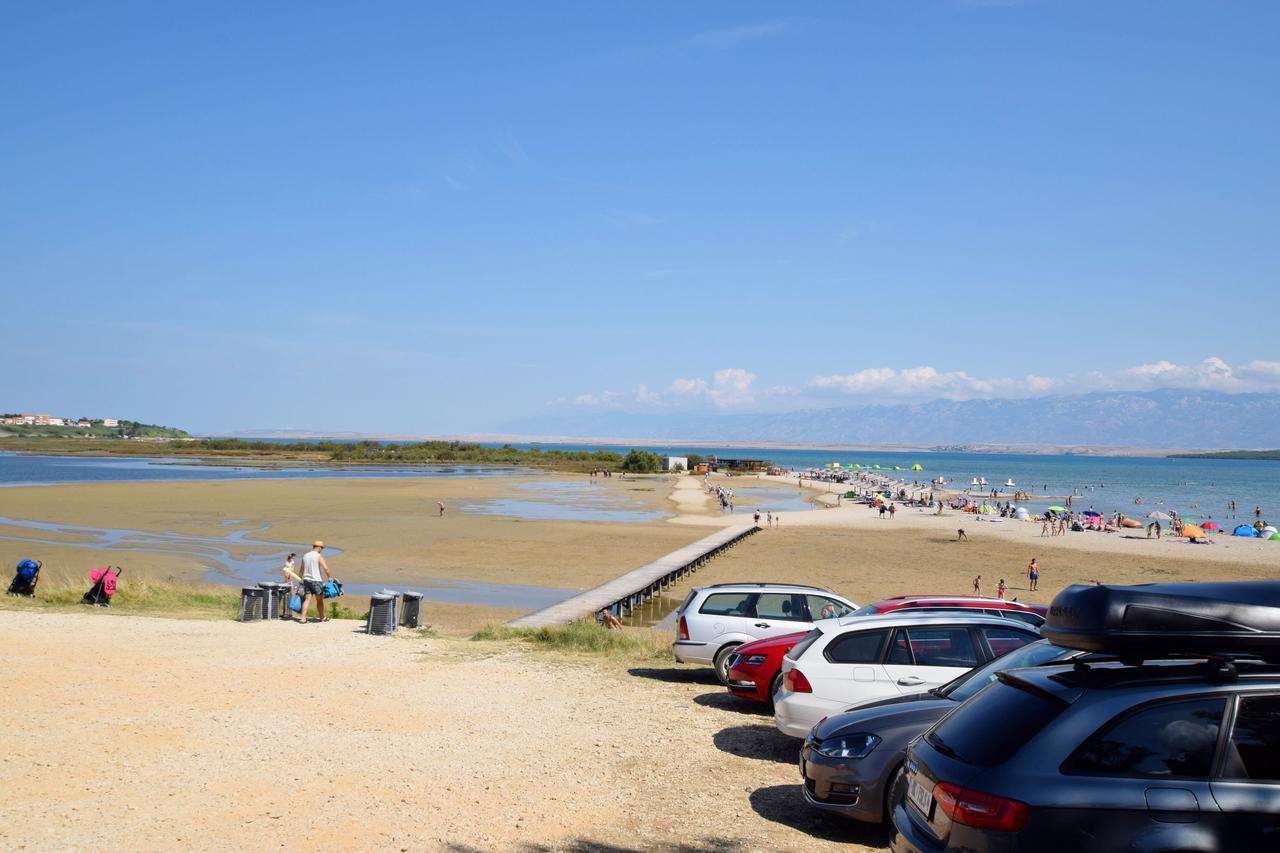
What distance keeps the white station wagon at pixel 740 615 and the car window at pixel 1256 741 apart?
8654mm

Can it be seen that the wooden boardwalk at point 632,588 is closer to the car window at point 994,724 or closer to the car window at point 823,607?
the car window at point 823,607

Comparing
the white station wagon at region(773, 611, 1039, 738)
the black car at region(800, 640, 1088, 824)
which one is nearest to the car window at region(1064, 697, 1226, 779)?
the black car at region(800, 640, 1088, 824)

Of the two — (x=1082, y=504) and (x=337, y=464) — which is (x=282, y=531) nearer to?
(x=1082, y=504)

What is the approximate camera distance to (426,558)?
34.8 meters

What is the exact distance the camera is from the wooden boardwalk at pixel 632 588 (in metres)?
20.5

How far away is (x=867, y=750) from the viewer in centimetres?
681

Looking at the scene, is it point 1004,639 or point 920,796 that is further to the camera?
point 1004,639

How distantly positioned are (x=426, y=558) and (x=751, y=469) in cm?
10137

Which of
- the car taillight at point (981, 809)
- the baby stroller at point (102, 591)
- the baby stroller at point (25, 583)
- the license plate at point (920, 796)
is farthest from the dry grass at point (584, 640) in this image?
the car taillight at point (981, 809)

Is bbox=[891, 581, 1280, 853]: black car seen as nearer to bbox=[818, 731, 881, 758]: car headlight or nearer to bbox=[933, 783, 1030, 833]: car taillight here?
bbox=[933, 783, 1030, 833]: car taillight

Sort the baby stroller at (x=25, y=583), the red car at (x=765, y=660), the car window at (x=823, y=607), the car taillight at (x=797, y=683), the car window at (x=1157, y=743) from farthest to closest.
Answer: the baby stroller at (x=25, y=583) < the car window at (x=823, y=607) < the red car at (x=765, y=660) < the car taillight at (x=797, y=683) < the car window at (x=1157, y=743)

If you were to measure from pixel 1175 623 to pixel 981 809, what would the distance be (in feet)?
4.33

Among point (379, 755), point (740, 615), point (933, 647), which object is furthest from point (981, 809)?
point (740, 615)

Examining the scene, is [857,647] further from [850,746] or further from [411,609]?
[411,609]
